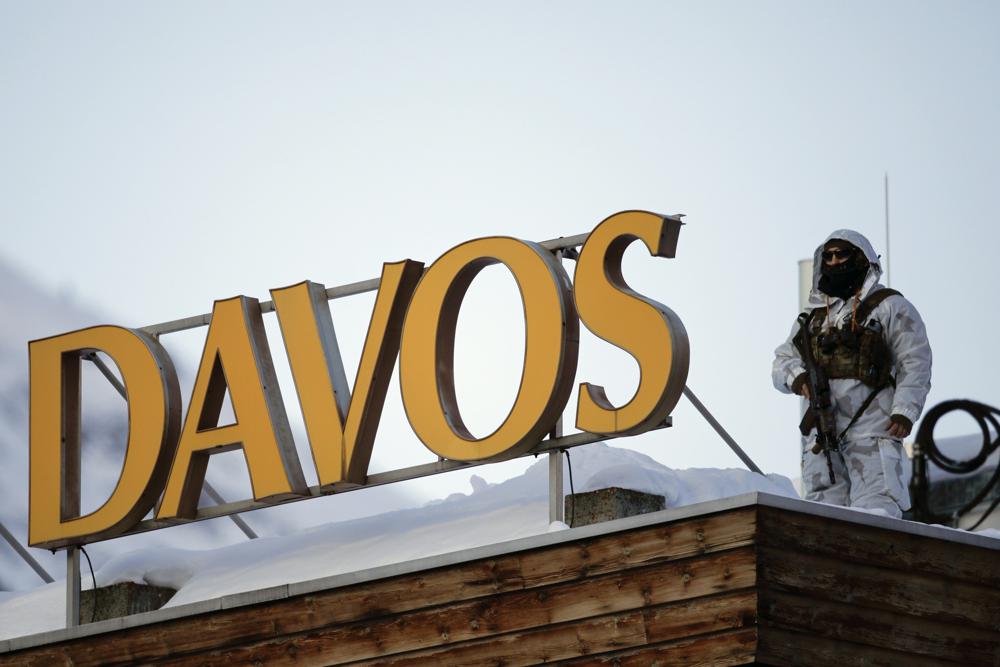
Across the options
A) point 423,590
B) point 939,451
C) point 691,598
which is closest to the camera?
point 691,598

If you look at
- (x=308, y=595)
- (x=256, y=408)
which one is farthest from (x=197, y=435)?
(x=308, y=595)

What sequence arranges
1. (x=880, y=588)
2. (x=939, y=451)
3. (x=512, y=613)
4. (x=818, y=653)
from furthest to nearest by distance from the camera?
1. (x=939, y=451)
2. (x=512, y=613)
3. (x=880, y=588)
4. (x=818, y=653)

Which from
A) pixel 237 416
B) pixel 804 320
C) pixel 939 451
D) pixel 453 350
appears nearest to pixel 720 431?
pixel 804 320

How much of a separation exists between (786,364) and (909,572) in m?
1.86

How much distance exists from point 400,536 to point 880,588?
3495mm

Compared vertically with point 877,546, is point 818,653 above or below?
below

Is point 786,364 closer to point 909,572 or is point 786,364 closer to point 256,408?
point 909,572

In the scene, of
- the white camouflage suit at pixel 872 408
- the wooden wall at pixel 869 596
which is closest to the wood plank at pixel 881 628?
the wooden wall at pixel 869 596

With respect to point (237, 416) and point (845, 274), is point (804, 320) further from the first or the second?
point (237, 416)

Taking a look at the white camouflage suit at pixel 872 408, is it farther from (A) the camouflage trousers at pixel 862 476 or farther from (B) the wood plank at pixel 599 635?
(B) the wood plank at pixel 599 635

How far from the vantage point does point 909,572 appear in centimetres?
920

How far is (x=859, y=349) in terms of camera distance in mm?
10367

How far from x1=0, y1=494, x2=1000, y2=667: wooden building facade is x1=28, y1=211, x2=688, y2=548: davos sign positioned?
109cm

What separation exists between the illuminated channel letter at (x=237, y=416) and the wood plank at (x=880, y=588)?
391 centimetres
